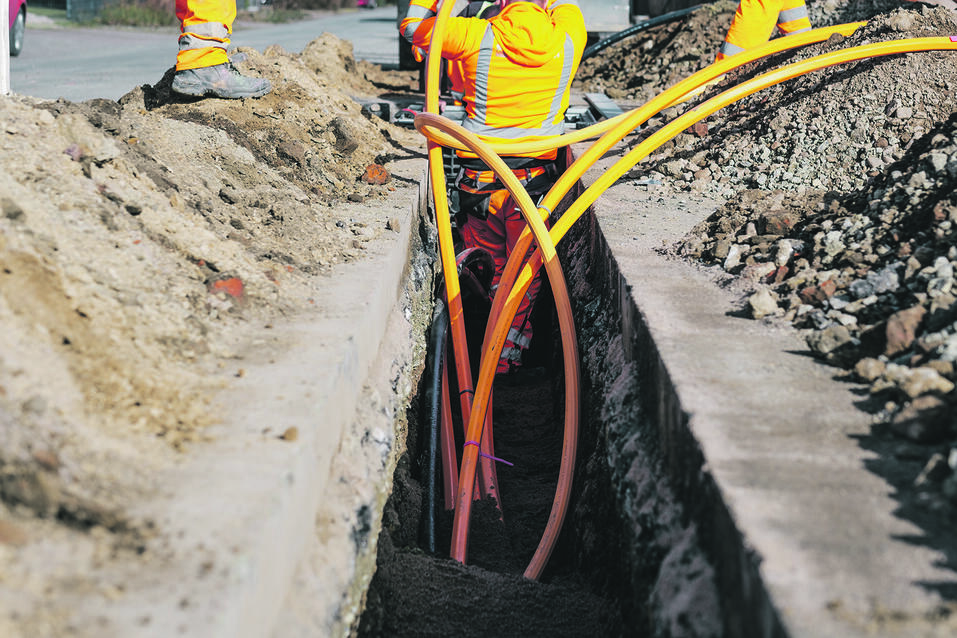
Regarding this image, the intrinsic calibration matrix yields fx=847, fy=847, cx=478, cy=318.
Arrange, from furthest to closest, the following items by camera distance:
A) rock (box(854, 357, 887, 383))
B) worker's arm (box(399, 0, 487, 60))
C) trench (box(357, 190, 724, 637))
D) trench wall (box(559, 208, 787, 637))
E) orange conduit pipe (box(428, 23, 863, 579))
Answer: worker's arm (box(399, 0, 487, 60))
orange conduit pipe (box(428, 23, 863, 579))
rock (box(854, 357, 887, 383))
trench (box(357, 190, 724, 637))
trench wall (box(559, 208, 787, 637))

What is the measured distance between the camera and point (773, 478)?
2.01m

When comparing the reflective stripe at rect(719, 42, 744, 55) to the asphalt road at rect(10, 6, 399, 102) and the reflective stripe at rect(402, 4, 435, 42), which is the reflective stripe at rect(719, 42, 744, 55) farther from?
the asphalt road at rect(10, 6, 399, 102)

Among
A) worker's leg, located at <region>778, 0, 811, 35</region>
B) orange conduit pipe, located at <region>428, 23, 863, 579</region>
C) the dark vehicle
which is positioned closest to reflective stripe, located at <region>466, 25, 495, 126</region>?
orange conduit pipe, located at <region>428, 23, 863, 579</region>

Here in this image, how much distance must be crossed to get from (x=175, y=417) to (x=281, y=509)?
486mm

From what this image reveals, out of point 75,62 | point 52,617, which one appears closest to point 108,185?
point 52,617

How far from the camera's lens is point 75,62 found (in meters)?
10.8

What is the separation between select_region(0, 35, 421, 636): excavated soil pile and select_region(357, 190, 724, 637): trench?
2.77 ft

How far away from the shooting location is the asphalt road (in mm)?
8086

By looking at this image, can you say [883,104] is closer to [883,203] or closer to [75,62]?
[883,203]

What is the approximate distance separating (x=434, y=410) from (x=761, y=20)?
4.04 m

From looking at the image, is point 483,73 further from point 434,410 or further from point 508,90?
point 434,410

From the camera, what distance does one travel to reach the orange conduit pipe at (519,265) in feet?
10.5

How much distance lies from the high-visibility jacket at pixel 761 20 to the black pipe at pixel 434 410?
3.33 metres

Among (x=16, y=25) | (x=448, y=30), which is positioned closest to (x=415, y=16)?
(x=448, y=30)
